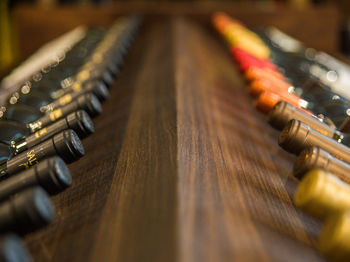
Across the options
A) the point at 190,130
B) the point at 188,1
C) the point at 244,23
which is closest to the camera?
the point at 190,130

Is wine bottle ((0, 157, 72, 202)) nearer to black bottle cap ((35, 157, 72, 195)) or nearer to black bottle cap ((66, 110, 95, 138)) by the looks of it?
black bottle cap ((35, 157, 72, 195))

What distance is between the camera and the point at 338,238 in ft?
1.29

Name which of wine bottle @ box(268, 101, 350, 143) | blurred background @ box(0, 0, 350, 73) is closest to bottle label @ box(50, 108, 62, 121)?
wine bottle @ box(268, 101, 350, 143)

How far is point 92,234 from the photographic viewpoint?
0.48 meters

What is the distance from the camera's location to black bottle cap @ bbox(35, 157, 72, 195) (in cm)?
50

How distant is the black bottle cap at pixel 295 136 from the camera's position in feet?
2.06

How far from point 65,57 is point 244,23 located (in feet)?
6.02

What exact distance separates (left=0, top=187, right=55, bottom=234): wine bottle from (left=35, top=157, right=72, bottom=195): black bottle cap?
71mm

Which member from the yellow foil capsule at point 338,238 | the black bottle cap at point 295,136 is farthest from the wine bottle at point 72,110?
the yellow foil capsule at point 338,238

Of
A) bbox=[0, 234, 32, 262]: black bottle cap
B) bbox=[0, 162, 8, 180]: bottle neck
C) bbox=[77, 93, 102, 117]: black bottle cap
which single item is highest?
bbox=[0, 234, 32, 262]: black bottle cap

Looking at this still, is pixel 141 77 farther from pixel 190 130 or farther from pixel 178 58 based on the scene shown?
pixel 190 130

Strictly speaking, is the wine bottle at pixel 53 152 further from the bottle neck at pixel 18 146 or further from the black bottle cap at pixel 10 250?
the black bottle cap at pixel 10 250

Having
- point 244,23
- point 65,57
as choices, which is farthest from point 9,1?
point 65,57

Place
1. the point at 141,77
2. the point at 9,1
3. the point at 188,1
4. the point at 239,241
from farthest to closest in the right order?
the point at 9,1 < the point at 188,1 < the point at 141,77 < the point at 239,241
